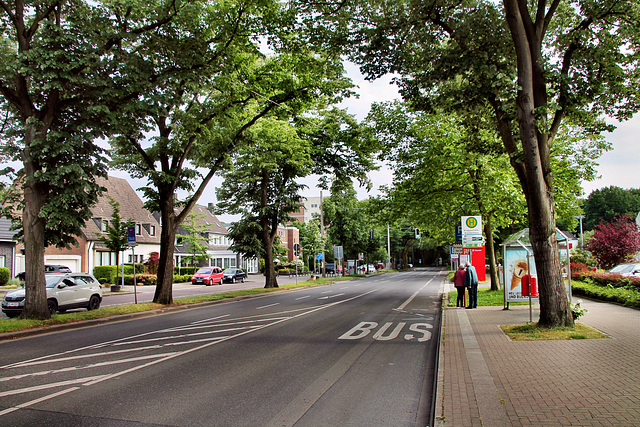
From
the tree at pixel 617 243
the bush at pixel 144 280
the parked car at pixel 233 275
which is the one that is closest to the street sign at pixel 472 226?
the tree at pixel 617 243

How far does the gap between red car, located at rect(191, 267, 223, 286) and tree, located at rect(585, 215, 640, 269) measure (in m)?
29.8

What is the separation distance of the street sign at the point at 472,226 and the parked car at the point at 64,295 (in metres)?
14.5

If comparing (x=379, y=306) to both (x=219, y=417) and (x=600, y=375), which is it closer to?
(x=600, y=375)

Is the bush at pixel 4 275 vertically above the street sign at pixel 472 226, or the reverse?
the street sign at pixel 472 226

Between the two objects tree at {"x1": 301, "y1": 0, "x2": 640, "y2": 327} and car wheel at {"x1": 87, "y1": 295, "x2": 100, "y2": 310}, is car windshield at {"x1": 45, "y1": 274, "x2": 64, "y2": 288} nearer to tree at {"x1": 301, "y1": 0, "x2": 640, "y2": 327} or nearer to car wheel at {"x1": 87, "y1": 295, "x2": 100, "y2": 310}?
car wheel at {"x1": 87, "y1": 295, "x2": 100, "y2": 310}

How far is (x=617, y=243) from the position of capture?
94.5 ft

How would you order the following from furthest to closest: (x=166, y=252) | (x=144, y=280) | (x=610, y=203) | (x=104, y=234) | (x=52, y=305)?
(x=610, y=203), (x=104, y=234), (x=144, y=280), (x=166, y=252), (x=52, y=305)

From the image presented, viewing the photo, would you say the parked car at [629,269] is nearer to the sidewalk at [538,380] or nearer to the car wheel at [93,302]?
the sidewalk at [538,380]

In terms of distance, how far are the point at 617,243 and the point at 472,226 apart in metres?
17.7

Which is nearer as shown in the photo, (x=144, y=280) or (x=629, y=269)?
(x=629, y=269)

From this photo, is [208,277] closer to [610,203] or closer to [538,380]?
[538,380]

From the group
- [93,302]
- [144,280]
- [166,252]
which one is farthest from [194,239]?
[93,302]

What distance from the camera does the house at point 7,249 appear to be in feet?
108

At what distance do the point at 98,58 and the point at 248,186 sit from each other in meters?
Answer: 18.6
